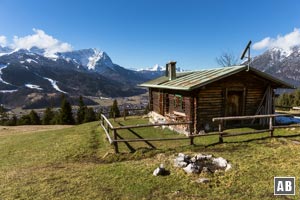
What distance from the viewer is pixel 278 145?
47.4ft

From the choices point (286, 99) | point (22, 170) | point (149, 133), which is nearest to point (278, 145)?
point (149, 133)

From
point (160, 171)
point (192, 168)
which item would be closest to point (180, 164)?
point (192, 168)

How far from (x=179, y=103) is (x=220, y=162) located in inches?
394

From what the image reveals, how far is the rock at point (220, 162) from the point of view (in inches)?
463

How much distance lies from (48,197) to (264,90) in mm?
17588

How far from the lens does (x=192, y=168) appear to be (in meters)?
11.1

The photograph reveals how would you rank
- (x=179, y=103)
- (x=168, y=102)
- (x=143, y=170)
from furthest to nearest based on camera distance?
1. (x=168, y=102)
2. (x=179, y=103)
3. (x=143, y=170)

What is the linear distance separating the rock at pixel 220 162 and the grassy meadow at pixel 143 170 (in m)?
0.45

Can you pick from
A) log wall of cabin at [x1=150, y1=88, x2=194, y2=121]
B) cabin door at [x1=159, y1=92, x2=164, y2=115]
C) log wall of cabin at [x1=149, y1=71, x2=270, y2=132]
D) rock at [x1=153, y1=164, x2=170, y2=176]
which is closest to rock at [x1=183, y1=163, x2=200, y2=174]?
rock at [x1=153, y1=164, x2=170, y2=176]

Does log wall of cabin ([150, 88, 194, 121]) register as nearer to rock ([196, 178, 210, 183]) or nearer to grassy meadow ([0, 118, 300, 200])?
grassy meadow ([0, 118, 300, 200])

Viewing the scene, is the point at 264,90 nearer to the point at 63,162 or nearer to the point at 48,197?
the point at 63,162

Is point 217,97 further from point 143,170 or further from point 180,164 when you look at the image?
point 143,170

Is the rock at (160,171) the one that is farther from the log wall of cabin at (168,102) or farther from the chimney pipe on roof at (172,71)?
the chimney pipe on roof at (172,71)

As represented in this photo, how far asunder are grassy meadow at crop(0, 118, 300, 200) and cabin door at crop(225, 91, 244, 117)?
3.62 m
